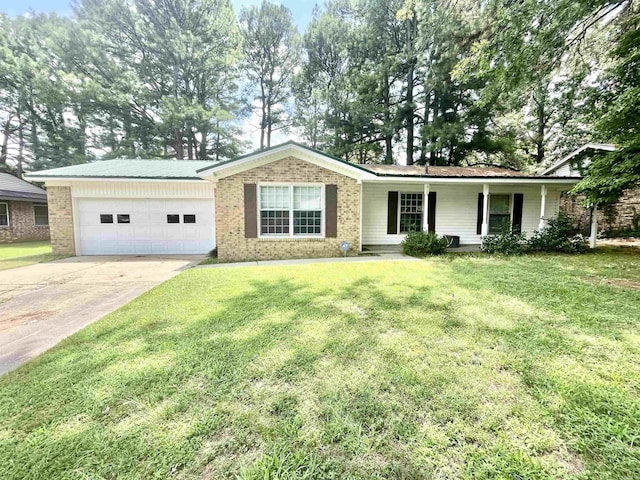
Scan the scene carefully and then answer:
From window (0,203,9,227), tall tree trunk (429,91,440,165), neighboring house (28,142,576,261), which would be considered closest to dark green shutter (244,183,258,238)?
Answer: neighboring house (28,142,576,261)

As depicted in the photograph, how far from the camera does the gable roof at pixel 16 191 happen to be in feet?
47.2

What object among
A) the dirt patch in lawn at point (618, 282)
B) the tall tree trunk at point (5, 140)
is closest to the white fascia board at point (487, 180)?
the dirt patch in lawn at point (618, 282)

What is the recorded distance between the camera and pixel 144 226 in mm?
10508

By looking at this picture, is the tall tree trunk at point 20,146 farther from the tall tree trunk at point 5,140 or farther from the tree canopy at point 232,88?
the tall tree trunk at point 5,140

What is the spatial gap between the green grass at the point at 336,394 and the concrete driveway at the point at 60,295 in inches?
17.8

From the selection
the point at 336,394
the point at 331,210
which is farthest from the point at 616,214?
the point at 336,394

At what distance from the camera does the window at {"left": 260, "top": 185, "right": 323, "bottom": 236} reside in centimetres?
893

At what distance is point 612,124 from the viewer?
22.9ft

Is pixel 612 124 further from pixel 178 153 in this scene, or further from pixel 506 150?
pixel 178 153

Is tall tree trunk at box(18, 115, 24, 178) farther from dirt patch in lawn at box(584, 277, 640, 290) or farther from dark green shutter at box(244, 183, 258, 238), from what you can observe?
dirt patch in lawn at box(584, 277, 640, 290)

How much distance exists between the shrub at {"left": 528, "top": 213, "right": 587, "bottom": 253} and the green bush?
3.24 m

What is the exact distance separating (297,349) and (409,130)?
1954cm

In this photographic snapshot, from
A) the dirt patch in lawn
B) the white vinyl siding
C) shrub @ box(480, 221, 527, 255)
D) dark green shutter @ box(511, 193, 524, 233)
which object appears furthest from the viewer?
dark green shutter @ box(511, 193, 524, 233)

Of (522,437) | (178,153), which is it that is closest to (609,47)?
(522,437)
